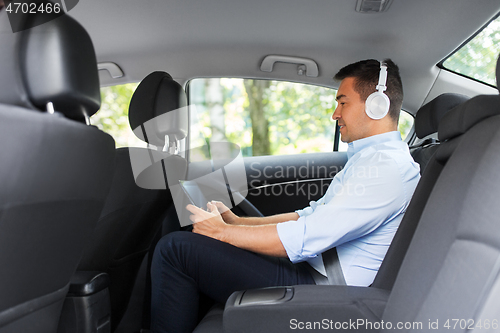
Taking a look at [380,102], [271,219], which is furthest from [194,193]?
[380,102]

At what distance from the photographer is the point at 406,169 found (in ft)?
4.18

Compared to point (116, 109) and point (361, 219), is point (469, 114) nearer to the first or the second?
point (361, 219)

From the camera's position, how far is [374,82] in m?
1.54

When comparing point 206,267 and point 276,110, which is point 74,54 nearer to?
point 206,267

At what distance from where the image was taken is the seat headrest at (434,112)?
1580 millimetres

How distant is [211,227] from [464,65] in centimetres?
148

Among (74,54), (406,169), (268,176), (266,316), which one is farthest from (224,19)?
(266,316)

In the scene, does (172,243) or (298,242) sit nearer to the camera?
(298,242)

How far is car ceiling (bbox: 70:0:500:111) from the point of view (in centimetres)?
170

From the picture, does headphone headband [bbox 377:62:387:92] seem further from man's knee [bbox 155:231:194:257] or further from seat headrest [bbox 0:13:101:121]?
seat headrest [bbox 0:13:101:121]

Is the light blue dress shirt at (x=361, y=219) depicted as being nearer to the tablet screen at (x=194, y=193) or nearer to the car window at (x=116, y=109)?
the tablet screen at (x=194, y=193)

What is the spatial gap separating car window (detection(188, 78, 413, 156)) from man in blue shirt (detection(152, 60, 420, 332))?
0.93 meters

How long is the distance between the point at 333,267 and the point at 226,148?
1.27 meters

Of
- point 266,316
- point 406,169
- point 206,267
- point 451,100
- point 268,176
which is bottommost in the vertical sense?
point 268,176
